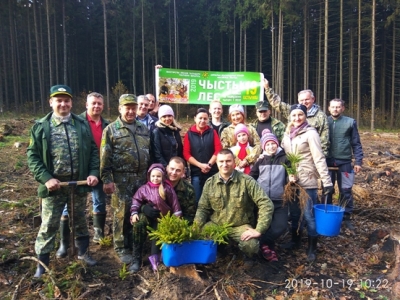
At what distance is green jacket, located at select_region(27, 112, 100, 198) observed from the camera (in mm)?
3537

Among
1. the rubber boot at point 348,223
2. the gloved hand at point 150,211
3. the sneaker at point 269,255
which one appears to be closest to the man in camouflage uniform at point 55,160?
the gloved hand at point 150,211

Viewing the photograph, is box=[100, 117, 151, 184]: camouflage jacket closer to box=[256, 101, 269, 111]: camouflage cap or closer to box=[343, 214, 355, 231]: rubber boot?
box=[256, 101, 269, 111]: camouflage cap

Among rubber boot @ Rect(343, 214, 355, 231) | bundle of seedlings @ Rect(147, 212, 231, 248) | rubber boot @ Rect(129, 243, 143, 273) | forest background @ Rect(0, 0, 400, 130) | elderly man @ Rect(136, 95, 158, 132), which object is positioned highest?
forest background @ Rect(0, 0, 400, 130)

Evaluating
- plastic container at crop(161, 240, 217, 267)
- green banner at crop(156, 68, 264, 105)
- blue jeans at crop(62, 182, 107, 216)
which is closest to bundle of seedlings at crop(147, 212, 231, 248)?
plastic container at crop(161, 240, 217, 267)

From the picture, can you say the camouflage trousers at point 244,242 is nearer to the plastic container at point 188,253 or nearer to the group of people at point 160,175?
the group of people at point 160,175

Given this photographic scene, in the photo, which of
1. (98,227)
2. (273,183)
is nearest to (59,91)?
(98,227)

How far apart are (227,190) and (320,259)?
1653mm

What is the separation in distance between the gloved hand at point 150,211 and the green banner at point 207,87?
7.63 meters

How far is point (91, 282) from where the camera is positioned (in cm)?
360

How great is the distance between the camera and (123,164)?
161 inches

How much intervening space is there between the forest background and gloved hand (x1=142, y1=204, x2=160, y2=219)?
19.5 meters

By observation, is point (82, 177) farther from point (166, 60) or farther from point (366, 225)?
point (166, 60)

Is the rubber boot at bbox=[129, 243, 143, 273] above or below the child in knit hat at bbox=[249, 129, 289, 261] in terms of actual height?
below

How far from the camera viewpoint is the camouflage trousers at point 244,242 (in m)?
3.72
